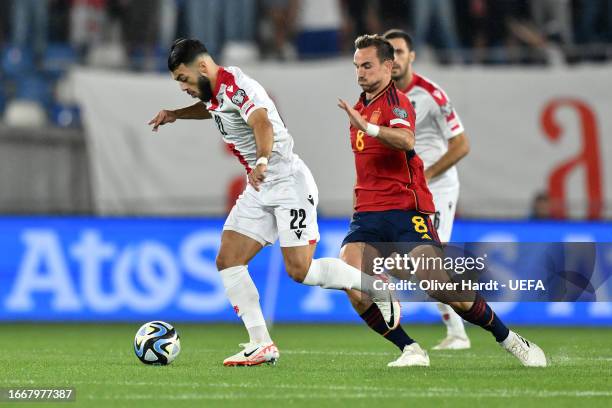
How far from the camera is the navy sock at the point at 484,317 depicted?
8.04 metres

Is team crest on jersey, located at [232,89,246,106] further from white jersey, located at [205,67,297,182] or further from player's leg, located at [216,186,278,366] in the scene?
player's leg, located at [216,186,278,366]

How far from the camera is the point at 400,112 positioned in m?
8.09

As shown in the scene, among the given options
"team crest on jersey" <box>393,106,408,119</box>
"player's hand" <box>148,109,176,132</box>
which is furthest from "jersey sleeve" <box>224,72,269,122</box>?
"team crest on jersey" <box>393,106,408,119</box>

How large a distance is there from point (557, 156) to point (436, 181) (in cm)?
654

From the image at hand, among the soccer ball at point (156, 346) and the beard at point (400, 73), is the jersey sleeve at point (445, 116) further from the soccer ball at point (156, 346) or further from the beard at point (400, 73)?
the soccer ball at point (156, 346)

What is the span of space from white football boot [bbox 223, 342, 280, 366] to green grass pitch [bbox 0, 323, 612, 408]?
70 millimetres

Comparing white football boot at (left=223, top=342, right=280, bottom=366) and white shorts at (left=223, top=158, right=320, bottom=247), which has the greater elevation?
white shorts at (left=223, top=158, right=320, bottom=247)

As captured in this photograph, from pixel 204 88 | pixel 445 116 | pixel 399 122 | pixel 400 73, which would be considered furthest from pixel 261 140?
pixel 445 116

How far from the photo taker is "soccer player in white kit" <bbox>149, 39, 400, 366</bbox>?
8.32 m

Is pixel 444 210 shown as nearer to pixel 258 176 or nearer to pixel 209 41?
pixel 258 176

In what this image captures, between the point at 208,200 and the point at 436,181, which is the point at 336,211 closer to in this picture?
the point at 208,200

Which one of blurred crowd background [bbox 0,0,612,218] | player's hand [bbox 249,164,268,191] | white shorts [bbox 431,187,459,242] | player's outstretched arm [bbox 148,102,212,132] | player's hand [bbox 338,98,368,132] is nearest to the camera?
player's hand [bbox 338,98,368,132]

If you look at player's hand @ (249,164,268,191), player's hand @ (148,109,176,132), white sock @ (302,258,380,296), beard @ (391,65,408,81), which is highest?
beard @ (391,65,408,81)

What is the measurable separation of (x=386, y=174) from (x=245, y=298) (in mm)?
1287
